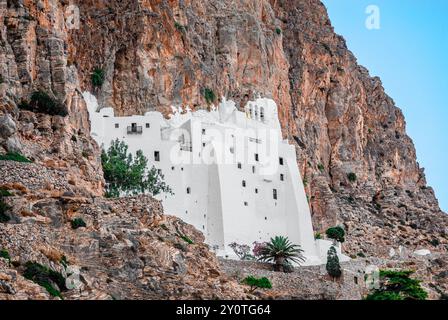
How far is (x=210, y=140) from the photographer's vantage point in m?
67.8

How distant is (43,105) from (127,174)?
7974mm

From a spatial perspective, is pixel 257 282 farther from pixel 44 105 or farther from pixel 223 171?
pixel 44 105

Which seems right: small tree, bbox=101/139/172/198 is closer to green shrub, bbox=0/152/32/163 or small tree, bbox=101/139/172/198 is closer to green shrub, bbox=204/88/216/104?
green shrub, bbox=204/88/216/104

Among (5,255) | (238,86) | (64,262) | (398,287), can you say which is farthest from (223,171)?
(5,255)

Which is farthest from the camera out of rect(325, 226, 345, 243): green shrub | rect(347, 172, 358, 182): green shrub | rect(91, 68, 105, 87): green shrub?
rect(347, 172, 358, 182): green shrub

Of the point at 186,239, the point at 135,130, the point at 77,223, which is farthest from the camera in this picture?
the point at 135,130

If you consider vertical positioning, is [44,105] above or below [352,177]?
above

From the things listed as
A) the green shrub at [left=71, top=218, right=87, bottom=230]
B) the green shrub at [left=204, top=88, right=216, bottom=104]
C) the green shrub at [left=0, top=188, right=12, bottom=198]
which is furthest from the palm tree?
the green shrub at [left=0, top=188, right=12, bottom=198]

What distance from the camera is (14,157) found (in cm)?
5228

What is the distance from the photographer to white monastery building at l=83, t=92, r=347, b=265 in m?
65.4

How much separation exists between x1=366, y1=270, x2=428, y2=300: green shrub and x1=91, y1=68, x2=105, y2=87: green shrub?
2347cm

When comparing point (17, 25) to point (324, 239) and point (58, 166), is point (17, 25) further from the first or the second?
point (324, 239)

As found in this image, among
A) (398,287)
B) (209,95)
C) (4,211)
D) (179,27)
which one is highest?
(179,27)
